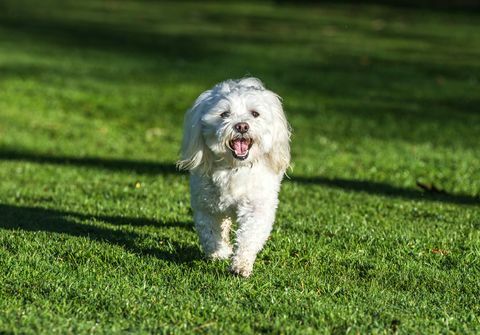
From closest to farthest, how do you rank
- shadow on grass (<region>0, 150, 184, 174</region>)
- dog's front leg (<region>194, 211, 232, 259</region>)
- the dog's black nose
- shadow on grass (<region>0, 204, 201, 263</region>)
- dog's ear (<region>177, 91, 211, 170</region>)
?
1. the dog's black nose
2. dog's ear (<region>177, 91, 211, 170</region>)
3. dog's front leg (<region>194, 211, 232, 259</region>)
4. shadow on grass (<region>0, 204, 201, 263</region>)
5. shadow on grass (<region>0, 150, 184, 174</region>)

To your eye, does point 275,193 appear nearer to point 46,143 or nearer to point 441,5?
point 46,143

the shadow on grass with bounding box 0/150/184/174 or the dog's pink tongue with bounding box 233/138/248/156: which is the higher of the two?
the dog's pink tongue with bounding box 233/138/248/156

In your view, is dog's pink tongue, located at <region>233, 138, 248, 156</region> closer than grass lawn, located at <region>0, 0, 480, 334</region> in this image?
No

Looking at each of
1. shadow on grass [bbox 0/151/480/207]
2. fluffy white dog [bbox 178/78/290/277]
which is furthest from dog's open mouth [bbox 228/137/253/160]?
shadow on grass [bbox 0/151/480/207]

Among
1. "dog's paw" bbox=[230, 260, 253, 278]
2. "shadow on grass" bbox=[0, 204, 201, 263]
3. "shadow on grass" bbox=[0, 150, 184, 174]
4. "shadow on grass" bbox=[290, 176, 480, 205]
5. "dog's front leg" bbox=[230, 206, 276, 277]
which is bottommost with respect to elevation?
"shadow on grass" bbox=[0, 150, 184, 174]

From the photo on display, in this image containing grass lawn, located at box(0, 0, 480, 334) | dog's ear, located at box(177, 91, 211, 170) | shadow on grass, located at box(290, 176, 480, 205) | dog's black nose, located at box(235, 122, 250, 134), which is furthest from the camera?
shadow on grass, located at box(290, 176, 480, 205)

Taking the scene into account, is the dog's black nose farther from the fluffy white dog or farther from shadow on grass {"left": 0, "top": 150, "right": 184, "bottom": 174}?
shadow on grass {"left": 0, "top": 150, "right": 184, "bottom": 174}

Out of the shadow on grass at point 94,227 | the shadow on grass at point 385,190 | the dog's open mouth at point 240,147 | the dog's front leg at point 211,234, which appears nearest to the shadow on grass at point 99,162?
the shadow on grass at point 385,190

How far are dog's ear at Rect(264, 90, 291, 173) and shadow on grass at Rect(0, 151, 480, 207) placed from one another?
2110 mm

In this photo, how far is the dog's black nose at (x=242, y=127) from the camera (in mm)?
6719

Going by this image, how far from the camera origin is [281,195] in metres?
11.0

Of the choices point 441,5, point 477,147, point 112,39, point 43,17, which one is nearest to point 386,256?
point 477,147

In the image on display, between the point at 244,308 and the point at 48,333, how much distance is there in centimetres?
140

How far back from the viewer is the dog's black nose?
22.0ft
